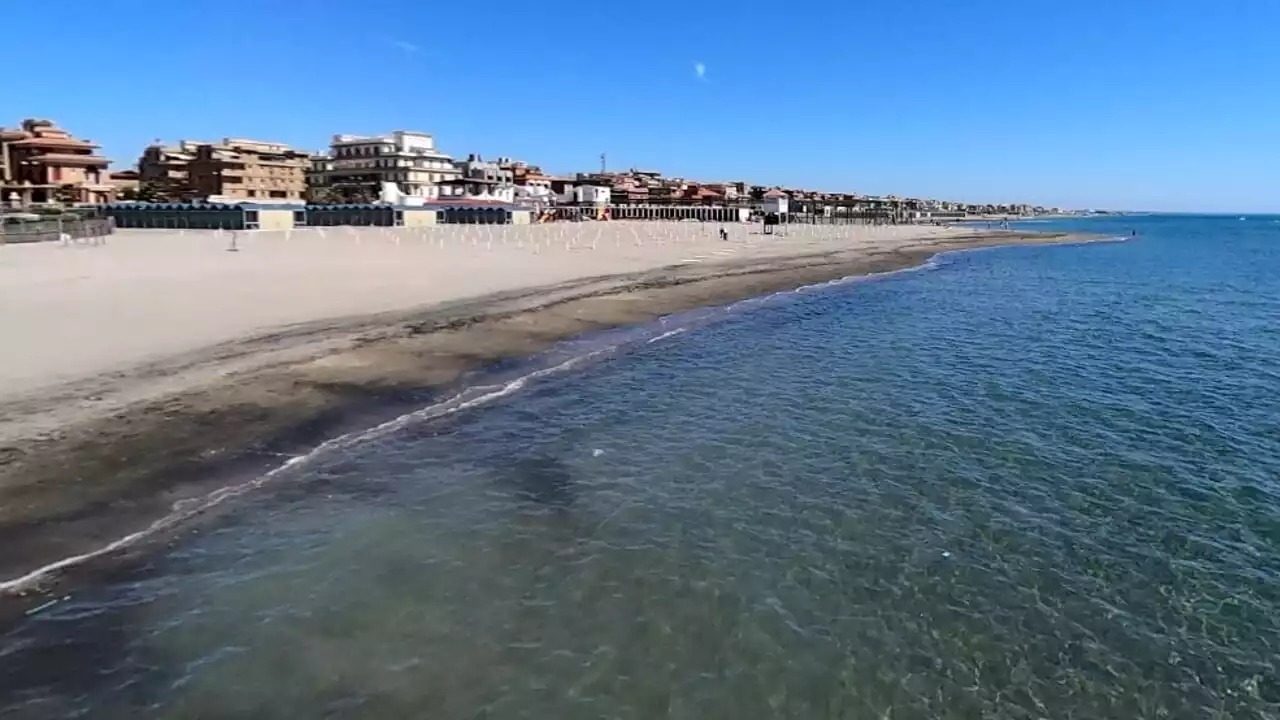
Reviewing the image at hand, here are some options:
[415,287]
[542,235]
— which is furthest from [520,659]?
[542,235]

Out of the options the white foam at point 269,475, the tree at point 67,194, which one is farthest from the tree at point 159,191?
the white foam at point 269,475

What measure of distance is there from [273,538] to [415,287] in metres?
20.2

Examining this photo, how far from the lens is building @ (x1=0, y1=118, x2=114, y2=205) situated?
244 ft

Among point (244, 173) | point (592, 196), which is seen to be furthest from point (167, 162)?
point (592, 196)

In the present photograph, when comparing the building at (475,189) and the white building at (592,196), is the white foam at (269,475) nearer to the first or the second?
the building at (475,189)

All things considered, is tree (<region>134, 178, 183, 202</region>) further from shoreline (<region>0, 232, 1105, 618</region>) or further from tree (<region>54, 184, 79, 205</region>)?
shoreline (<region>0, 232, 1105, 618</region>)

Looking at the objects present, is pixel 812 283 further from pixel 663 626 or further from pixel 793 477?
pixel 663 626

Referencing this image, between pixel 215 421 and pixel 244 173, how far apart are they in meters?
90.5

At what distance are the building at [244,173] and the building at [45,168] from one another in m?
10.9

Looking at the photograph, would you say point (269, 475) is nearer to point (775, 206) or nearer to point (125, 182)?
point (125, 182)

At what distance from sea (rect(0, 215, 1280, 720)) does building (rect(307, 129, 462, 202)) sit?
91982 millimetres

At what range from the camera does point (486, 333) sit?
19.3 m

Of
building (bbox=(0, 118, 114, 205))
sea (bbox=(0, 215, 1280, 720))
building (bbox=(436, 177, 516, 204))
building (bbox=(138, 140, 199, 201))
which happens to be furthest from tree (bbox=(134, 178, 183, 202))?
sea (bbox=(0, 215, 1280, 720))

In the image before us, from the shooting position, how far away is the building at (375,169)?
98438 mm
